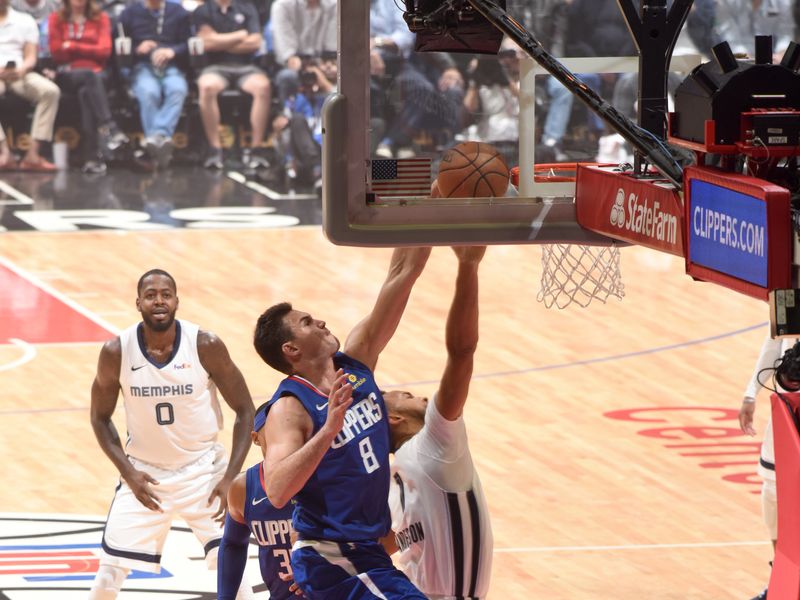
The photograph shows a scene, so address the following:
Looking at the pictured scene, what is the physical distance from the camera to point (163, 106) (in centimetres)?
1811

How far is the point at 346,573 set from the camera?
5195mm

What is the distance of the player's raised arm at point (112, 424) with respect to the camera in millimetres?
7566

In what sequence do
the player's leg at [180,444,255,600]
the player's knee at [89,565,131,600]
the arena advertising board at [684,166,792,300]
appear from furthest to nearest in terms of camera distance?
the player's leg at [180,444,255,600] → the player's knee at [89,565,131,600] → the arena advertising board at [684,166,792,300]

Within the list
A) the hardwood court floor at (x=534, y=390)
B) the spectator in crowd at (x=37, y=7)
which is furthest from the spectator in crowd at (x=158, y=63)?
the hardwood court floor at (x=534, y=390)

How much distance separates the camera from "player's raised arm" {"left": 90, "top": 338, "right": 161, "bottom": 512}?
7566 mm

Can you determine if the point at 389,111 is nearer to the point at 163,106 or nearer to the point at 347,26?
the point at 347,26

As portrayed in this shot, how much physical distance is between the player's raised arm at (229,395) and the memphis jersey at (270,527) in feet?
5.12

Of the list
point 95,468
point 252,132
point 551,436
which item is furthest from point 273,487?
point 252,132

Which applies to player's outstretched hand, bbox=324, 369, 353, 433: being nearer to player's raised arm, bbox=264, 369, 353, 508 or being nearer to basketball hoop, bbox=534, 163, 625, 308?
player's raised arm, bbox=264, 369, 353, 508

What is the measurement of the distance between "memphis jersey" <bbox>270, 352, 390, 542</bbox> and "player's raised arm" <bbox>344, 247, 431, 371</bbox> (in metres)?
0.50

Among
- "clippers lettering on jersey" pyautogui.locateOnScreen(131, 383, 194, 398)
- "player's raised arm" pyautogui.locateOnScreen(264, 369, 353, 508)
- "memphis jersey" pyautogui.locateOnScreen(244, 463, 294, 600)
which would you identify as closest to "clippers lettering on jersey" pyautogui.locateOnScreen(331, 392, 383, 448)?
"player's raised arm" pyautogui.locateOnScreen(264, 369, 353, 508)

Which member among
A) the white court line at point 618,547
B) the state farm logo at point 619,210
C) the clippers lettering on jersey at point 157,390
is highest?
the state farm logo at point 619,210

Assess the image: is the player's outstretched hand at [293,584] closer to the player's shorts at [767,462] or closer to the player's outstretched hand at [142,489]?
the player's outstretched hand at [142,489]

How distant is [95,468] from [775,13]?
274 inches
